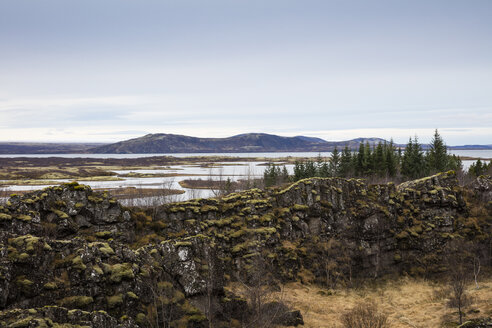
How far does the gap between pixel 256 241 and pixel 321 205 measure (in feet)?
33.1

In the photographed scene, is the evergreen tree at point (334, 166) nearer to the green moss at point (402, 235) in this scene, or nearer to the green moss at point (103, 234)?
the green moss at point (402, 235)

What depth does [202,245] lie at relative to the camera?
24.9 m

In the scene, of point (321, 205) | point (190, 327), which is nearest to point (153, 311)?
point (190, 327)

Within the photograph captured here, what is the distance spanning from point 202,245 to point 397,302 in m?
20.7

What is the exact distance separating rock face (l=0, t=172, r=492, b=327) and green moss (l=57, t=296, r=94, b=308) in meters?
0.06

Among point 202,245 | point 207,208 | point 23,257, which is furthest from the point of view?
point 207,208

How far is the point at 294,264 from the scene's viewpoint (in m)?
36.6

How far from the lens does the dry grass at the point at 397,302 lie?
89.8 ft

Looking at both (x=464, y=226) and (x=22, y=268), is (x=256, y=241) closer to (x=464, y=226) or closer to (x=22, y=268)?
(x=22, y=268)

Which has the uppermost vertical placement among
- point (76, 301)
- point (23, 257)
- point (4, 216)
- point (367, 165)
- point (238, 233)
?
point (367, 165)

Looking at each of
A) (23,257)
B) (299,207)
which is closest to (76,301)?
(23,257)

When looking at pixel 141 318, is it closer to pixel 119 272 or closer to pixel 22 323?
pixel 119 272

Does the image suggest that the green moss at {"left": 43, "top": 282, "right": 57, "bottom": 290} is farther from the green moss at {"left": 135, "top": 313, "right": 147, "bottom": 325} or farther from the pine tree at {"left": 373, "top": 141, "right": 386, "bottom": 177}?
the pine tree at {"left": 373, "top": 141, "right": 386, "bottom": 177}

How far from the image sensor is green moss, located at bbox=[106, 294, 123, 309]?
60.6ft
